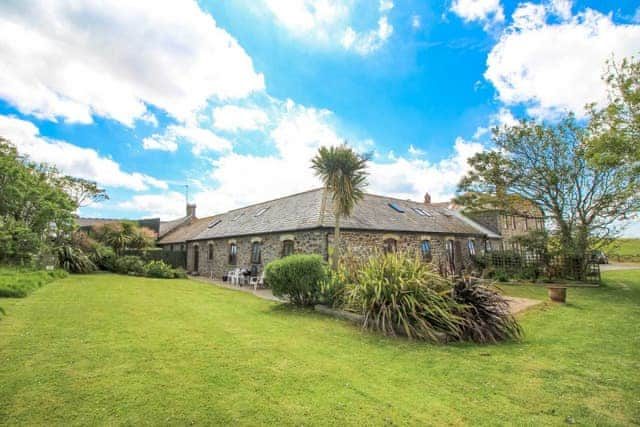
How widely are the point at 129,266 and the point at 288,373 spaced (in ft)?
59.5

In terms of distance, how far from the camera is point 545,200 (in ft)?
53.4

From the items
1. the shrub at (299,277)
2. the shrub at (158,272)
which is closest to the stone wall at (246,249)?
the shrub at (158,272)

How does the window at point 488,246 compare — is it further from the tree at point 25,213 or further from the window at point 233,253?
the tree at point 25,213

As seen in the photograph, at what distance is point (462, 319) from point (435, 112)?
382 inches

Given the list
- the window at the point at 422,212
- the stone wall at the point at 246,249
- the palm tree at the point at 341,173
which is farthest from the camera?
the window at the point at 422,212

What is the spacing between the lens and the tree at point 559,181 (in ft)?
48.0

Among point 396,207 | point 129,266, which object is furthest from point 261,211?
point 396,207

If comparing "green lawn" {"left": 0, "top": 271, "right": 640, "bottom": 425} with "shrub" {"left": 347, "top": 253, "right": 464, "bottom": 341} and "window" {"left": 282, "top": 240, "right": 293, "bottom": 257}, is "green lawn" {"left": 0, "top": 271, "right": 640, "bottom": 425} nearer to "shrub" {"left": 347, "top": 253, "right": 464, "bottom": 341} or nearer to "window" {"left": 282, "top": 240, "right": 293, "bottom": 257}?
"shrub" {"left": 347, "top": 253, "right": 464, "bottom": 341}

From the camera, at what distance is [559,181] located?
15625mm

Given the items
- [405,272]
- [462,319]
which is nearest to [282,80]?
[405,272]

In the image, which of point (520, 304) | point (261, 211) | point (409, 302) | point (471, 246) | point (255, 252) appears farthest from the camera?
point (471, 246)

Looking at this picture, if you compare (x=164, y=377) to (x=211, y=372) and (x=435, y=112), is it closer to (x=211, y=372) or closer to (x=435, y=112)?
(x=211, y=372)

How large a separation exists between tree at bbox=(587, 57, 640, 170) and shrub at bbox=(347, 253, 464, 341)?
8.98 metres

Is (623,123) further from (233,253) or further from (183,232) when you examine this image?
(183,232)
